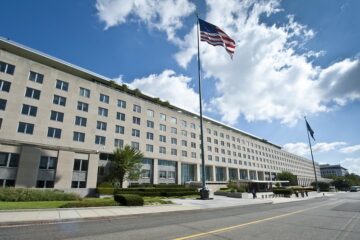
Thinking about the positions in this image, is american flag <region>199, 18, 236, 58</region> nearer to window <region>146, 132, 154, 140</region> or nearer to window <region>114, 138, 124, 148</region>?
window <region>114, 138, 124, 148</region>

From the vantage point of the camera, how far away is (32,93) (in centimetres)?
3531

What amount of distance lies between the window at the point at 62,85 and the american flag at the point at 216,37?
28.1 meters

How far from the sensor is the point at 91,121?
138 ft

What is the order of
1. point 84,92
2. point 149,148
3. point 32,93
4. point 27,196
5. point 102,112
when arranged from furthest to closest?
1. point 149,148
2. point 102,112
3. point 84,92
4. point 32,93
5. point 27,196

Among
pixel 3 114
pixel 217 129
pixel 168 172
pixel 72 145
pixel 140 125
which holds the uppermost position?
pixel 217 129

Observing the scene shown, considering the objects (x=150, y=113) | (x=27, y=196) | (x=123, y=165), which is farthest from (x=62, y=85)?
(x=27, y=196)

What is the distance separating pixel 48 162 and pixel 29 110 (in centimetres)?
851

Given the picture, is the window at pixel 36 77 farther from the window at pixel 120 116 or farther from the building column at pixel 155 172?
the building column at pixel 155 172

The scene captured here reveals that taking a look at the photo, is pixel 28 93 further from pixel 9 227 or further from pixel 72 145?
pixel 9 227

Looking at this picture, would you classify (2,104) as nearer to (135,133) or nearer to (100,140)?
(100,140)

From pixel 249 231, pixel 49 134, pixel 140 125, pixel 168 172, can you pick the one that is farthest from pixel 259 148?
pixel 249 231

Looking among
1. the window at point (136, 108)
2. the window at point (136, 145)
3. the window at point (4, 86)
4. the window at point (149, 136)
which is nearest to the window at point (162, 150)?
the window at point (149, 136)

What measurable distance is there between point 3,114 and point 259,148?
317ft

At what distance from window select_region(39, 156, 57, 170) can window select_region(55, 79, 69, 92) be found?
12.4 m
